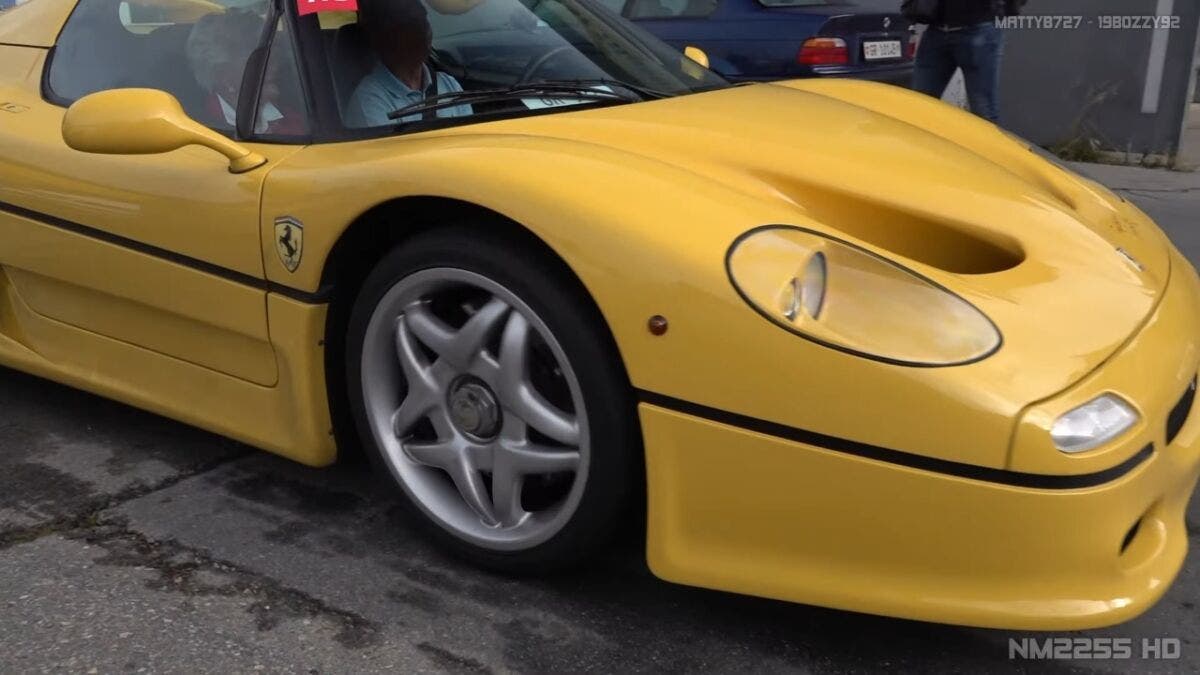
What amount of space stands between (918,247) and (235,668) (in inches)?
56.0

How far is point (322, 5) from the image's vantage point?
2.54 m

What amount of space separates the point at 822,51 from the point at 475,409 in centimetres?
444

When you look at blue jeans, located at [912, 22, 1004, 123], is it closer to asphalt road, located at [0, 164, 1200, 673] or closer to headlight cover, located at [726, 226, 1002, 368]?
asphalt road, located at [0, 164, 1200, 673]

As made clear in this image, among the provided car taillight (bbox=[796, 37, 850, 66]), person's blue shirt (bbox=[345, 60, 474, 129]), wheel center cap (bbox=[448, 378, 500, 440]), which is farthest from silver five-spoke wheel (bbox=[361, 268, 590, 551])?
car taillight (bbox=[796, 37, 850, 66])

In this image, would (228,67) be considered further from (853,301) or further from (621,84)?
(853,301)

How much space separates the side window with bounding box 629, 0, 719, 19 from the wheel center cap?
4577 mm

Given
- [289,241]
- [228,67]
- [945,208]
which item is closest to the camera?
[945,208]

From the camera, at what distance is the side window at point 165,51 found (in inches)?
106

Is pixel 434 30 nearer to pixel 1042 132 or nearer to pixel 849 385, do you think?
pixel 849 385

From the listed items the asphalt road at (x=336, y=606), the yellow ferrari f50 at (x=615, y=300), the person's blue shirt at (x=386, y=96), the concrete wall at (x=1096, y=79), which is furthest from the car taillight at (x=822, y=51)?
the asphalt road at (x=336, y=606)

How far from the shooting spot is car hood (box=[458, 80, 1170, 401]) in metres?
1.87

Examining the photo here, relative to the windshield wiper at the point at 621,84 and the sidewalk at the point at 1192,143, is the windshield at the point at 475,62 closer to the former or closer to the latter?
the windshield wiper at the point at 621,84

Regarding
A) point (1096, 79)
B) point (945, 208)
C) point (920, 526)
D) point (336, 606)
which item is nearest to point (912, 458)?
point (920, 526)

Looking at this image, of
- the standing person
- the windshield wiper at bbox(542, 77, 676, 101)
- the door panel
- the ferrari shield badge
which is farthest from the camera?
the standing person
